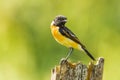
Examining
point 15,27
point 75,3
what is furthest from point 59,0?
point 15,27

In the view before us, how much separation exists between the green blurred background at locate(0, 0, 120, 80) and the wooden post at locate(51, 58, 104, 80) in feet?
21.6

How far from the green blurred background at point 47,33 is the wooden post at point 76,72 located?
6587 mm

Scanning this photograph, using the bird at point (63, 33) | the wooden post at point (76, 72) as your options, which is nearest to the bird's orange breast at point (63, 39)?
the bird at point (63, 33)

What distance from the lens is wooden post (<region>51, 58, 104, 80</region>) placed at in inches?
252

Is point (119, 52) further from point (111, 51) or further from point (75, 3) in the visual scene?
point (75, 3)

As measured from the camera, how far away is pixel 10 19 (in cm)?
1402

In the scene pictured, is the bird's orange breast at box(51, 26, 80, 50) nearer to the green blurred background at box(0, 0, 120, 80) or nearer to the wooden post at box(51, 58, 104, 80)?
the wooden post at box(51, 58, 104, 80)

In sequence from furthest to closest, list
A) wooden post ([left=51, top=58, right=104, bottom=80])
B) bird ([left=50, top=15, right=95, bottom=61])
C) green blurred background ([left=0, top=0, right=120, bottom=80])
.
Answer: green blurred background ([left=0, top=0, right=120, bottom=80]), bird ([left=50, top=15, right=95, bottom=61]), wooden post ([left=51, top=58, right=104, bottom=80])

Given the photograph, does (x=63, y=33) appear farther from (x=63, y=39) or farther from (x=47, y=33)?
(x=47, y=33)

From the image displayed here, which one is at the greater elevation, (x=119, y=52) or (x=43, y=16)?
(x=43, y=16)

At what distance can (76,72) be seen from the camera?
6406 mm

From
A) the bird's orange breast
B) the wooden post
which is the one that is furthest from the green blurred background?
the wooden post

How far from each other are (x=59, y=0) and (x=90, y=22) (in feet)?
3.85

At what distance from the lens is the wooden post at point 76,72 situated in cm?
640
